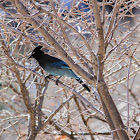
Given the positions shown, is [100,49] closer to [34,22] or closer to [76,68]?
[76,68]

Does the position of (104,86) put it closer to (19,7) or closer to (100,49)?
(100,49)

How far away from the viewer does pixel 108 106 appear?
2.47 metres

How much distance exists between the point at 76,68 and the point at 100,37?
0.40 meters

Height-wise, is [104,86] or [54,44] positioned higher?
[54,44]

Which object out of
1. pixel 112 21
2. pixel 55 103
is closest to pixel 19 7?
pixel 112 21

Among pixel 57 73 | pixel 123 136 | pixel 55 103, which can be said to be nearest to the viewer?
pixel 123 136

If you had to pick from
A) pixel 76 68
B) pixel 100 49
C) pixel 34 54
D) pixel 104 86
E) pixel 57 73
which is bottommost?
pixel 104 86

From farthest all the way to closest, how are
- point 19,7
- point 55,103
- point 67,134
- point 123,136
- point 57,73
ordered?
point 55,103
point 67,134
point 57,73
point 123,136
point 19,7

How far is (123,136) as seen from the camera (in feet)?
7.88

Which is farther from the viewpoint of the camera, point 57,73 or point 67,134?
point 67,134

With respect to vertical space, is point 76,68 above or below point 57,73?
below

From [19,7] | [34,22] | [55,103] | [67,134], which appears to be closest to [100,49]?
[34,22]

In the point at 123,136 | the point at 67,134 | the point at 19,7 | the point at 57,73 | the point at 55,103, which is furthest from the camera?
the point at 55,103

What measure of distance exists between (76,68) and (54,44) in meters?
0.34
